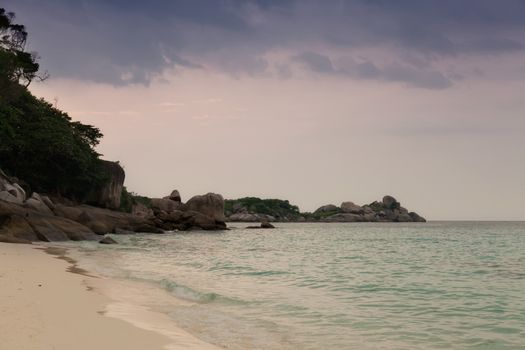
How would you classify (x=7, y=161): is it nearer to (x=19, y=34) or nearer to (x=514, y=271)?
(x=19, y=34)

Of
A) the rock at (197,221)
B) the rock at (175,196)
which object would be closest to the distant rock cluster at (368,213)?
the rock at (175,196)

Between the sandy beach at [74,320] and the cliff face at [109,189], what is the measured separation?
4333 cm

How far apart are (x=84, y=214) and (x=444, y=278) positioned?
28968 millimetres

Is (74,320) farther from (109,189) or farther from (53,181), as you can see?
(109,189)

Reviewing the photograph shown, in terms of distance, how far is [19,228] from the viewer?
22.8 metres

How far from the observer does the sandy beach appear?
5.03 metres

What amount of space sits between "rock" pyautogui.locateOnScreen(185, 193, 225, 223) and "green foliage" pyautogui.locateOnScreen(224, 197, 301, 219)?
81.6m

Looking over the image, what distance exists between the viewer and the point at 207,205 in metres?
65.5

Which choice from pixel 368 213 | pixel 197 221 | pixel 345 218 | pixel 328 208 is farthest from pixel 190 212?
pixel 328 208

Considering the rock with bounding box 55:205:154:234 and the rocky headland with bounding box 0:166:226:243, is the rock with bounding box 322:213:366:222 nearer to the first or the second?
the rocky headland with bounding box 0:166:226:243

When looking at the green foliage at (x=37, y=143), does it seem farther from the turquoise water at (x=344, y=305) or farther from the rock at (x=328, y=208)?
the rock at (x=328, y=208)

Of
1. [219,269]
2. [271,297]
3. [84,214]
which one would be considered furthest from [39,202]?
[271,297]

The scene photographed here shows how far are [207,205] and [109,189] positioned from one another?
16339 mm

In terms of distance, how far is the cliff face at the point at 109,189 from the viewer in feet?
168
